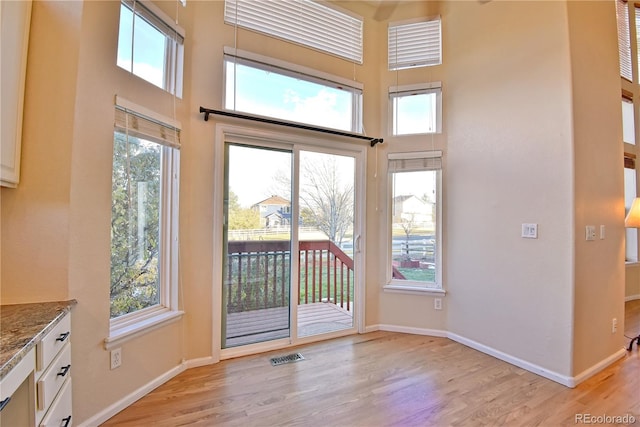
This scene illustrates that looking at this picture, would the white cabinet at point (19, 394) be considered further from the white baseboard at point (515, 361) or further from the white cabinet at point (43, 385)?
the white baseboard at point (515, 361)

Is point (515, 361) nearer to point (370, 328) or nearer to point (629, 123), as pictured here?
point (370, 328)

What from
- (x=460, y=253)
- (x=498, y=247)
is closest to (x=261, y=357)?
(x=460, y=253)

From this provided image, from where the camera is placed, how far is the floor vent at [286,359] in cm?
252

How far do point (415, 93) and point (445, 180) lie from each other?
1.05 m

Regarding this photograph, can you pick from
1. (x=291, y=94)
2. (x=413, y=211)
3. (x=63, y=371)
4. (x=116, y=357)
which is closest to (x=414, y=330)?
(x=413, y=211)

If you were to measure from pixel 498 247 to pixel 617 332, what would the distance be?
1274mm

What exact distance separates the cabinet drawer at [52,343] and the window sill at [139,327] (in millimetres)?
318

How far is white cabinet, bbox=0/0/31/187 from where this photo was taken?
132 centimetres

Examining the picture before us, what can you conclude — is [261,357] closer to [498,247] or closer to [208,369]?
[208,369]

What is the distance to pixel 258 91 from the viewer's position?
2736mm

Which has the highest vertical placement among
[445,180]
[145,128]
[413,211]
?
[145,128]

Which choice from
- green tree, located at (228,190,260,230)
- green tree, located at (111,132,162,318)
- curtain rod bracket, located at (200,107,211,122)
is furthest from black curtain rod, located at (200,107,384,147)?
green tree, located at (228,190,260,230)

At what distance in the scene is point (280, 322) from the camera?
2875 mm

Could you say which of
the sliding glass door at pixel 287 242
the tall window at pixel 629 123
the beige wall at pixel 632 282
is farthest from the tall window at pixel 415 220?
the beige wall at pixel 632 282
